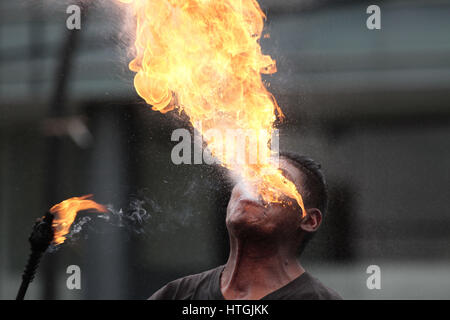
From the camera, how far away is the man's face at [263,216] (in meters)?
2.35

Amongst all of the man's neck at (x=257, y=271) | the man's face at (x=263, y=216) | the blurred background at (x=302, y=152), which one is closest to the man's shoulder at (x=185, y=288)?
the man's neck at (x=257, y=271)

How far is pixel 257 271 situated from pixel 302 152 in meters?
0.72

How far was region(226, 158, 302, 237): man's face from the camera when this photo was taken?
2352 mm

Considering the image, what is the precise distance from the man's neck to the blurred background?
1.45ft

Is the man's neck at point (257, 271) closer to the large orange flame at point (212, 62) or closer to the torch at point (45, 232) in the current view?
the large orange flame at point (212, 62)

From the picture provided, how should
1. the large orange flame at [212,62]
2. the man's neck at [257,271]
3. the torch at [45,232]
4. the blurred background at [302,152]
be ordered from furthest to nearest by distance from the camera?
the blurred background at [302,152], the large orange flame at [212,62], the man's neck at [257,271], the torch at [45,232]

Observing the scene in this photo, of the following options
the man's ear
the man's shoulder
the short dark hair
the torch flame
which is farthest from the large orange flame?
the torch flame

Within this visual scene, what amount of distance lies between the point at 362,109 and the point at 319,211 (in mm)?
739

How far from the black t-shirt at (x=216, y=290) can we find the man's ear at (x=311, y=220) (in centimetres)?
20

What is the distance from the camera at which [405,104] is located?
9.70 feet

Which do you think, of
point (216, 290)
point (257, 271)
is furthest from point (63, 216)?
point (257, 271)

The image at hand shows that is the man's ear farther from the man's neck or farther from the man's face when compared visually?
the man's neck

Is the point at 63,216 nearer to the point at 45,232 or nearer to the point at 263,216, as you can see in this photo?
the point at 45,232

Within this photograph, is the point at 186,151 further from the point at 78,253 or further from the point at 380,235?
the point at 380,235
